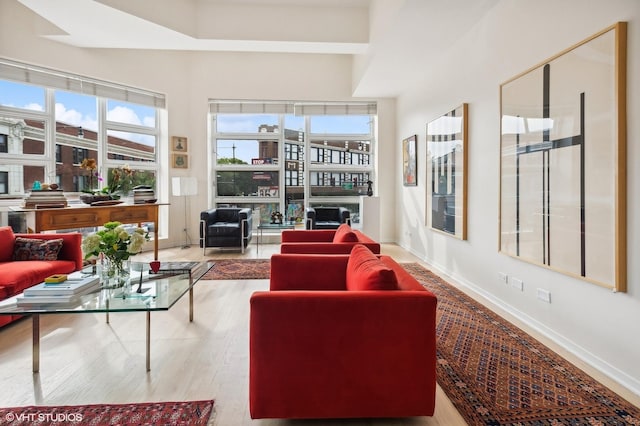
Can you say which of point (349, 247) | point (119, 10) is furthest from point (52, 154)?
point (349, 247)

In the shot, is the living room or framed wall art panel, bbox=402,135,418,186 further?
framed wall art panel, bbox=402,135,418,186

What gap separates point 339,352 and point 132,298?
1.50 meters

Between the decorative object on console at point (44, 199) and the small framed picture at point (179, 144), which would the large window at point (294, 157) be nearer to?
the small framed picture at point (179, 144)

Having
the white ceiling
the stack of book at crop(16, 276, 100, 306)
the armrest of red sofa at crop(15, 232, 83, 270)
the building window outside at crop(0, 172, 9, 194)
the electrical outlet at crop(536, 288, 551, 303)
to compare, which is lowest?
the electrical outlet at crop(536, 288, 551, 303)

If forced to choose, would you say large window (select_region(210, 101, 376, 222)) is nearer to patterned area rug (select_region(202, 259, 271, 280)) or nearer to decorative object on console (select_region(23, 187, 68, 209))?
patterned area rug (select_region(202, 259, 271, 280))

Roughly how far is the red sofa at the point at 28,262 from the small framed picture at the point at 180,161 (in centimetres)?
320

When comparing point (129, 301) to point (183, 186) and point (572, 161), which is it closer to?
point (572, 161)

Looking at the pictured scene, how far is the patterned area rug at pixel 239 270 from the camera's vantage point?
4539 millimetres

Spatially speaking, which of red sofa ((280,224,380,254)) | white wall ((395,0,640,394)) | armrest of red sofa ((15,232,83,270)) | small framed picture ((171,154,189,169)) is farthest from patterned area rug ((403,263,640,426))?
small framed picture ((171,154,189,169))

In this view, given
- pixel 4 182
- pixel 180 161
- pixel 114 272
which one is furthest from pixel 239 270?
pixel 4 182

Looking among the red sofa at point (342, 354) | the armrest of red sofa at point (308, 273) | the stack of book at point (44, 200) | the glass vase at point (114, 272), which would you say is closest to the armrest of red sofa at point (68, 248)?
the stack of book at point (44, 200)

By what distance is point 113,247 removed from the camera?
2.62 m

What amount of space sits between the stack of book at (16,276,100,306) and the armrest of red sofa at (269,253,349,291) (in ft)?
4.19

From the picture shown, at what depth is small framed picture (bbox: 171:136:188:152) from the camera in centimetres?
659
